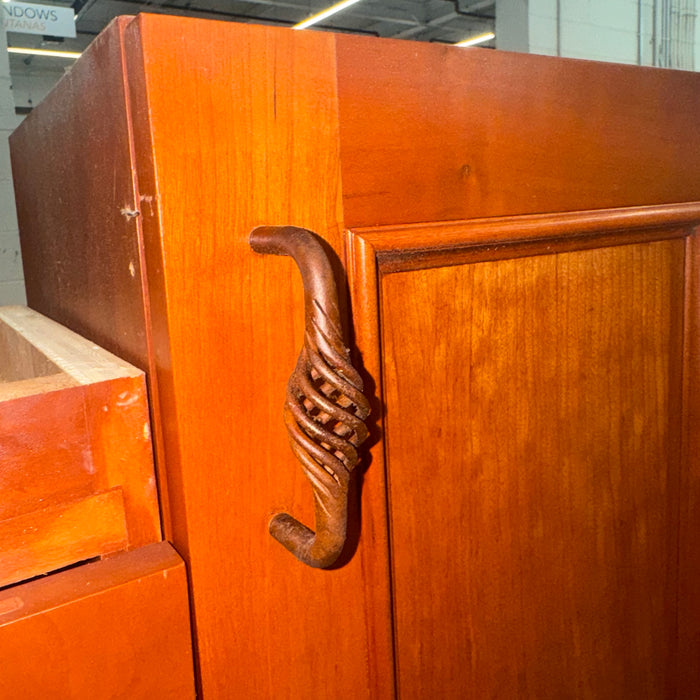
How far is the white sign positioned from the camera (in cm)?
334

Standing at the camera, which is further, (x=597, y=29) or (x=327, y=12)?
(x=327, y=12)

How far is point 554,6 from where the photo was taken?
3.66 meters

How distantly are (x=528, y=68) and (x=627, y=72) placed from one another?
0.13m

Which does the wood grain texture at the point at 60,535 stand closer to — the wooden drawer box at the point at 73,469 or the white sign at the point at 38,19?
the wooden drawer box at the point at 73,469

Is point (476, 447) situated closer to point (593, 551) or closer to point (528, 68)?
Answer: point (593, 551)

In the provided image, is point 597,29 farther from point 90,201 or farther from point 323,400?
point 323,400

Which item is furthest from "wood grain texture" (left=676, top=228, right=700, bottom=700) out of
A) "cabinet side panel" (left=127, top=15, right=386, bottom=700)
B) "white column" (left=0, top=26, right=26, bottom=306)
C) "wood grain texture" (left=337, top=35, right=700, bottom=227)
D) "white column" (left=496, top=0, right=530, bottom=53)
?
"white column" (left=496, top=0, right=530, bottom=53)

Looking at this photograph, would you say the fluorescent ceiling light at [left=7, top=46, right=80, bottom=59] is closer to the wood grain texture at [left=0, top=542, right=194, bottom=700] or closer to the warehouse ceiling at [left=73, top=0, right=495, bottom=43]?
the warehouse ceiling at [left=73, top=0, right=495, bottom=43]

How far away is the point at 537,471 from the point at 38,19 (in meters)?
3.73

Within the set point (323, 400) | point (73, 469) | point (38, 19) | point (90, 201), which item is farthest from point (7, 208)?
point (323, 400)

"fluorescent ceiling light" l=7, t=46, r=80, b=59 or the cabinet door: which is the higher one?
"fluorescent ceiling light" l=7, t=46, r=80, b=59

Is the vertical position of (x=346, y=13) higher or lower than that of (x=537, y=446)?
higher

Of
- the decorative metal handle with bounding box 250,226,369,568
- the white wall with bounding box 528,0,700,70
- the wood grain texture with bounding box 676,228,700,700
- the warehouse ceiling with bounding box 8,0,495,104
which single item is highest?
the warehouse ceiling with bounding box 8,0,495,104

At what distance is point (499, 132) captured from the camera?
0.53 metres
